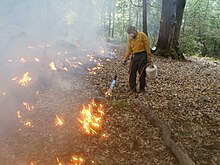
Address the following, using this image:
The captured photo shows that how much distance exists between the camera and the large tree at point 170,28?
1510 centimetres

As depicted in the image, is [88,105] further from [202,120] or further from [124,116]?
[202,120]

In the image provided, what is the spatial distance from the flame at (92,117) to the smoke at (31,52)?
1.60 meters

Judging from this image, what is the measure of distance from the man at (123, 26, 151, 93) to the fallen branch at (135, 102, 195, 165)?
3.70 ft

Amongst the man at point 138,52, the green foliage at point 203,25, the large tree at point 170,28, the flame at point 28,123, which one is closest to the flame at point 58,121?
the flame at point 28,123

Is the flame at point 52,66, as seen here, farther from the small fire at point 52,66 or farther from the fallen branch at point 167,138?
the fallen branch at point 167,138

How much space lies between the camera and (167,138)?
604 cm

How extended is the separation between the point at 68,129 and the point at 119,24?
1466 inches

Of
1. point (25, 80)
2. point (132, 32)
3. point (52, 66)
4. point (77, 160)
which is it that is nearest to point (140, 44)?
A: point (132, 32)

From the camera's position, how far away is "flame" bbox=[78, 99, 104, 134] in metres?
6.48

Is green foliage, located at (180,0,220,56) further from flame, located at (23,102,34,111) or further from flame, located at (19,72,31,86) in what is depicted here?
flame, located at (23,102,34,111)

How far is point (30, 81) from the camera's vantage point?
920 centimetres

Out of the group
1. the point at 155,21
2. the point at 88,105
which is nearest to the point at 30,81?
the point at 88,105

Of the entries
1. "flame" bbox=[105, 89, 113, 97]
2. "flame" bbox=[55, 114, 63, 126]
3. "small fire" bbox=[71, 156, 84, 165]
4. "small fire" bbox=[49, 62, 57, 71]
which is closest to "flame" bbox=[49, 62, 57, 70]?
"small fire" bbox=[49, 62, 57, 71]

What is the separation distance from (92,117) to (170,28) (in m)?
9.75
